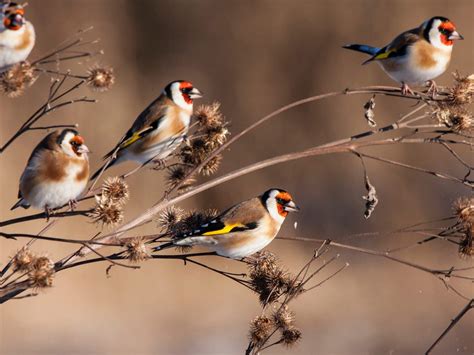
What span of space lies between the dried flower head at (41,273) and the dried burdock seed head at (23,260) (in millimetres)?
17

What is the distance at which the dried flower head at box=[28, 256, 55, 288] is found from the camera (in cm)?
219

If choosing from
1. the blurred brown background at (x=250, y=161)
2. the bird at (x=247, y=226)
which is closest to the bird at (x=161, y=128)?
the bird at (x=247, y=226)

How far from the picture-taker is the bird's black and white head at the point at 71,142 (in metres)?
2.86

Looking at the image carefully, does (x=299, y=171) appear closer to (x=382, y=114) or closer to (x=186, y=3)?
(x=382, y=114)

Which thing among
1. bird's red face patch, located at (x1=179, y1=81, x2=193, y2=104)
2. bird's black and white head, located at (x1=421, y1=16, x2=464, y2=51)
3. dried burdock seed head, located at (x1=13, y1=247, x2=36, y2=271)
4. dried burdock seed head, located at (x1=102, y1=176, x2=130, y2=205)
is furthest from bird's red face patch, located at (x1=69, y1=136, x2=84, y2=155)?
bird's black and white head, located at (x1=421, y1=16, x2=464, y2=51)

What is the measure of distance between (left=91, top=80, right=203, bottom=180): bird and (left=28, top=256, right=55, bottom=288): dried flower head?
1.13 metres

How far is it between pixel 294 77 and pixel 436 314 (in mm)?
2419

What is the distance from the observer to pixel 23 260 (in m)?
2.25

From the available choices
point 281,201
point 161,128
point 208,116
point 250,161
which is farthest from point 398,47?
point 250,161

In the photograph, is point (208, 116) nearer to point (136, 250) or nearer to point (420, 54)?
point (136, 250)

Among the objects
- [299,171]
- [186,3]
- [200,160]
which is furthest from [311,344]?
[200,160]

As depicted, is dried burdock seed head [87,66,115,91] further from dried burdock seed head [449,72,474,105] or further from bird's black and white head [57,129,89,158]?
dried burdock seed head [449,72,474,105]

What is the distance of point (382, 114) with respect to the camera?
743 cm

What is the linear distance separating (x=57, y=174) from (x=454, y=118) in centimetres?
126
